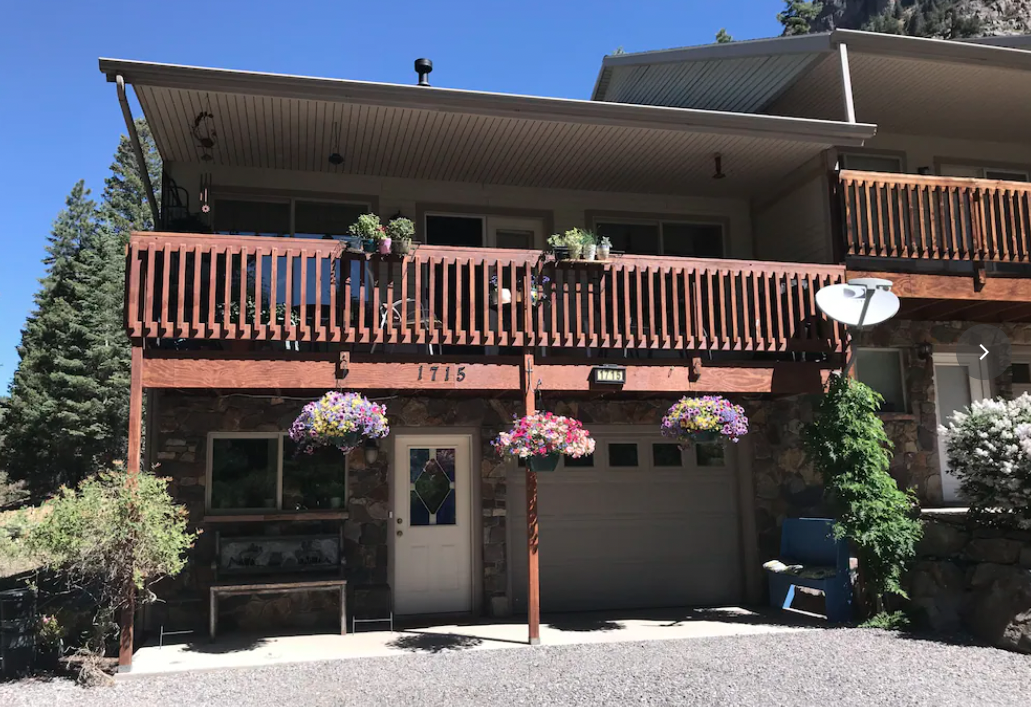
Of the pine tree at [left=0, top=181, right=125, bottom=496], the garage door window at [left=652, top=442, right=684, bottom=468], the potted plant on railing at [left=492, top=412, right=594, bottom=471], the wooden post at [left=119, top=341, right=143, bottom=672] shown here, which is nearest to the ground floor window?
the wooden post at [left=119, top=341, right=143, bottom=672]

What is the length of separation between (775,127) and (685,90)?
2824 millimetres

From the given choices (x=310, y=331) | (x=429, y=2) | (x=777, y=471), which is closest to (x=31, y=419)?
(x=429, y=2)

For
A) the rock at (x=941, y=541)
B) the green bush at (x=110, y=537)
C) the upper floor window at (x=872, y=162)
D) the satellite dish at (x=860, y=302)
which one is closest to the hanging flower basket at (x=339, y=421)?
the green bush at (x=110, y=537)

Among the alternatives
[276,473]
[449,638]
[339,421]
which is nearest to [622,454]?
[449,638]

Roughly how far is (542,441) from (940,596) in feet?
13.0

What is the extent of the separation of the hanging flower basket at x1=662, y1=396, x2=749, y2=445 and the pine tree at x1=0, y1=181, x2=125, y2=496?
67.6 feet

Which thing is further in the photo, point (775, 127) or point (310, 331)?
point (775, 127)

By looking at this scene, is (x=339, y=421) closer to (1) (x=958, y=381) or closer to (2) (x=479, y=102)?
(2) (x=479, y=102)

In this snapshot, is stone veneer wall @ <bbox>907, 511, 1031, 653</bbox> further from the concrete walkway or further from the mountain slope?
the mountain slope

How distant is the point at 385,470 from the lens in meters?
8.89

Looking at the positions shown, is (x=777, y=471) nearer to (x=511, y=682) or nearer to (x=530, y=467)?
(x=530, y=467)

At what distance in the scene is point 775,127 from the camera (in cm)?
858

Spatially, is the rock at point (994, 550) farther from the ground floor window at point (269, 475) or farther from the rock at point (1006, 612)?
the ground floor window at point (269, 475)

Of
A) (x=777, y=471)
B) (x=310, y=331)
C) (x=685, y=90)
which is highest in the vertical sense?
(x=685, y=90)
